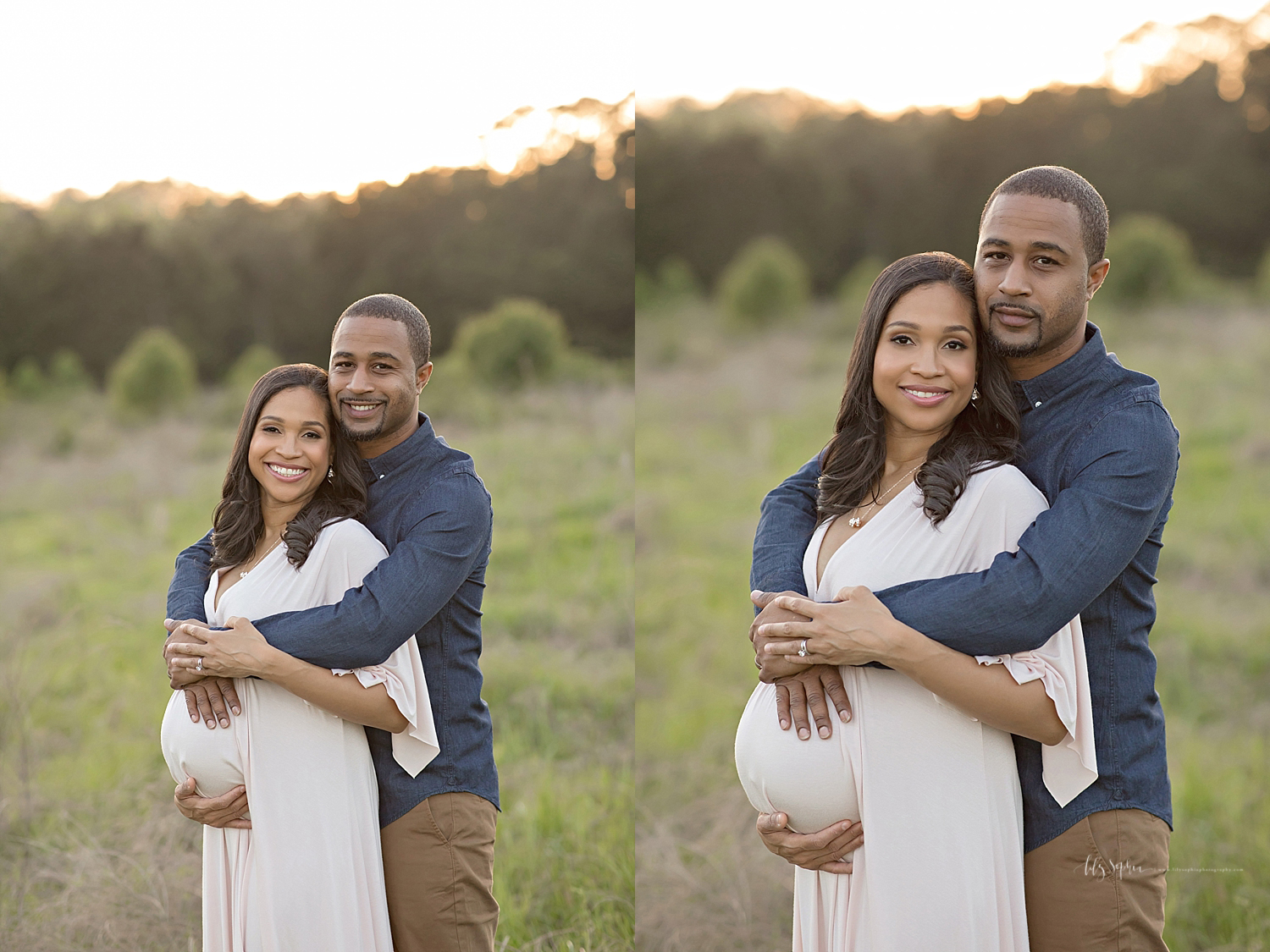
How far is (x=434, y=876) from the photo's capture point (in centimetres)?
271

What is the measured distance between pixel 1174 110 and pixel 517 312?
8577 millimetres

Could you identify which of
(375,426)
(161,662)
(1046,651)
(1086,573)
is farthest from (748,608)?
(1086,573)

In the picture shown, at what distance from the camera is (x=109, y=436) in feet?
33.2

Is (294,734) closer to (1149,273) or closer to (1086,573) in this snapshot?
(1086,573)

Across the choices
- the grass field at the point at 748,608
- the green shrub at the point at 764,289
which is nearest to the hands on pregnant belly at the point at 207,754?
the grass field at the point at 748,608

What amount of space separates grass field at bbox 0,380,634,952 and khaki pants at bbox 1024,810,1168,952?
271 cm

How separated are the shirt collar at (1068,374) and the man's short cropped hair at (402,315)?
149 centimetres

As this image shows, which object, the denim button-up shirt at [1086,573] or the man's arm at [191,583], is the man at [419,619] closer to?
the man's arm at [191,583]

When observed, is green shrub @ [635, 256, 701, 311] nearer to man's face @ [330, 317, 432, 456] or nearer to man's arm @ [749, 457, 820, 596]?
man's face @ [330, 317, 432, 456]

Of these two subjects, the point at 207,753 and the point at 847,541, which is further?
the point at 207,753

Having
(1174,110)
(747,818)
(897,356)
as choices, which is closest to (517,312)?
(747,818)

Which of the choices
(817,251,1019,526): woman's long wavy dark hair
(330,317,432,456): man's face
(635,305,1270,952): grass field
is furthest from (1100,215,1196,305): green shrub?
(330,317,432,456): man's face

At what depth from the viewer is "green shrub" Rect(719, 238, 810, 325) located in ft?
42.1

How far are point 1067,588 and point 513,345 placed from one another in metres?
7.37
